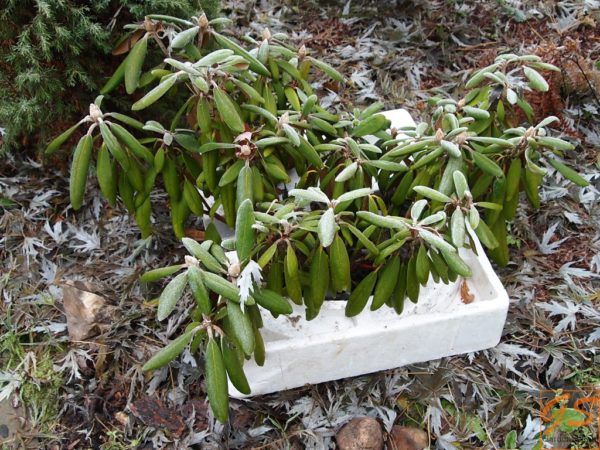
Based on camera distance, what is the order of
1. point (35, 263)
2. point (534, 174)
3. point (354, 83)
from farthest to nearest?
point (354, 83)
point (35, 263)
point (534, 174)

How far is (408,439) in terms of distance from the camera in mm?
2273

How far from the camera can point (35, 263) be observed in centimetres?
287

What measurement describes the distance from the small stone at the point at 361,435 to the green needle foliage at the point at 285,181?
1.44 ft

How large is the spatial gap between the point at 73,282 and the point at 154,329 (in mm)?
414

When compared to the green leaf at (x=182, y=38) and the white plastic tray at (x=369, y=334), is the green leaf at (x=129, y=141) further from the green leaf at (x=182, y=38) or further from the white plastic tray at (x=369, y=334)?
the white plastic tray at (x=369, y=334)

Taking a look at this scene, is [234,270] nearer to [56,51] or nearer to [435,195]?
[435,195]

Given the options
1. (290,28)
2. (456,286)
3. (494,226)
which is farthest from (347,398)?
(290,28)

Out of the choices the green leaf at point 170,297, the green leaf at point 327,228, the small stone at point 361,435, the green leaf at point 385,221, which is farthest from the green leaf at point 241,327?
the small stone at point 361,435

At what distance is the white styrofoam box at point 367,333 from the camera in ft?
7.19

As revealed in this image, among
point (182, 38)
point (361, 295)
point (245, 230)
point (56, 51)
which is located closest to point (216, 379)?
point (245, 230)

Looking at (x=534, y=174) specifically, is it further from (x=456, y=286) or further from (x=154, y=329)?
(x=154, y=329)

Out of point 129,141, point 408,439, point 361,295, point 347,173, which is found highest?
point 129,141

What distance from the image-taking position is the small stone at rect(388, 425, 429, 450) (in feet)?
7.44

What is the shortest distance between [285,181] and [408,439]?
1.03 meters
